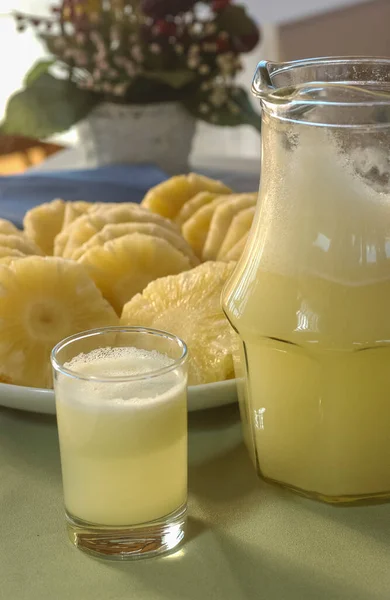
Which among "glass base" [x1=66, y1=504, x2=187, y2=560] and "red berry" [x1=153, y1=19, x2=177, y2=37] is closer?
"glass base" [x1=66, y1=504, x2=187, y2=560]

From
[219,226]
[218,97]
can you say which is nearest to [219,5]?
[218,97]

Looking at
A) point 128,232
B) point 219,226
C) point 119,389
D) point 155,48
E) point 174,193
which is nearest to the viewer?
point 119,389

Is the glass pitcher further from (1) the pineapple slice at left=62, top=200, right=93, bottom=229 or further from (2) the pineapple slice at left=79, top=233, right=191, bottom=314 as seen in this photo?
(1) the pineapple slice at left=62, top=200, right=93, bottom=229

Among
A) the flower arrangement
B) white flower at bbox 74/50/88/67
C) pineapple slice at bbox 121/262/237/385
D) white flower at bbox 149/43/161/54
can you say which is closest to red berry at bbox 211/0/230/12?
the flower arrangement

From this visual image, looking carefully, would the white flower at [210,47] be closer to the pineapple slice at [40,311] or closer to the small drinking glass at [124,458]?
the pineapple slice at [40,311]

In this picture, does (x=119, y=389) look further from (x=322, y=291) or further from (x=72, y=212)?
(x=72, y=212)

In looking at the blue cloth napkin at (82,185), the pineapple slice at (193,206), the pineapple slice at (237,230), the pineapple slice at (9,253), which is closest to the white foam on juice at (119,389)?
the pineapple slice at (9,253)

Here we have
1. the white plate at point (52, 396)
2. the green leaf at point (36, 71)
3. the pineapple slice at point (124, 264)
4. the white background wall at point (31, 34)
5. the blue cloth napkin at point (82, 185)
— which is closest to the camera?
the white plate at point (52, 396)
